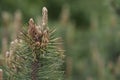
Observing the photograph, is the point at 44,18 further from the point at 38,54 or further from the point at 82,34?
the point at 82,34

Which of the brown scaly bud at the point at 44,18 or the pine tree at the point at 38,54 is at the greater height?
the brown scaly bud at the point at 44,18

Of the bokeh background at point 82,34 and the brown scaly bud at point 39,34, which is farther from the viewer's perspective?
the bokeh background at point 82,34

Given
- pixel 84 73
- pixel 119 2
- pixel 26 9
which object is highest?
pixel 26 9

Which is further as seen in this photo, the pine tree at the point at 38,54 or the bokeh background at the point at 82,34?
the bokeh background at the point at 82,34

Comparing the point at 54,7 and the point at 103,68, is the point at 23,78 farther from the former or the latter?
the point at 54,7

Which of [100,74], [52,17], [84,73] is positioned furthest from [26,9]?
[100,74]
